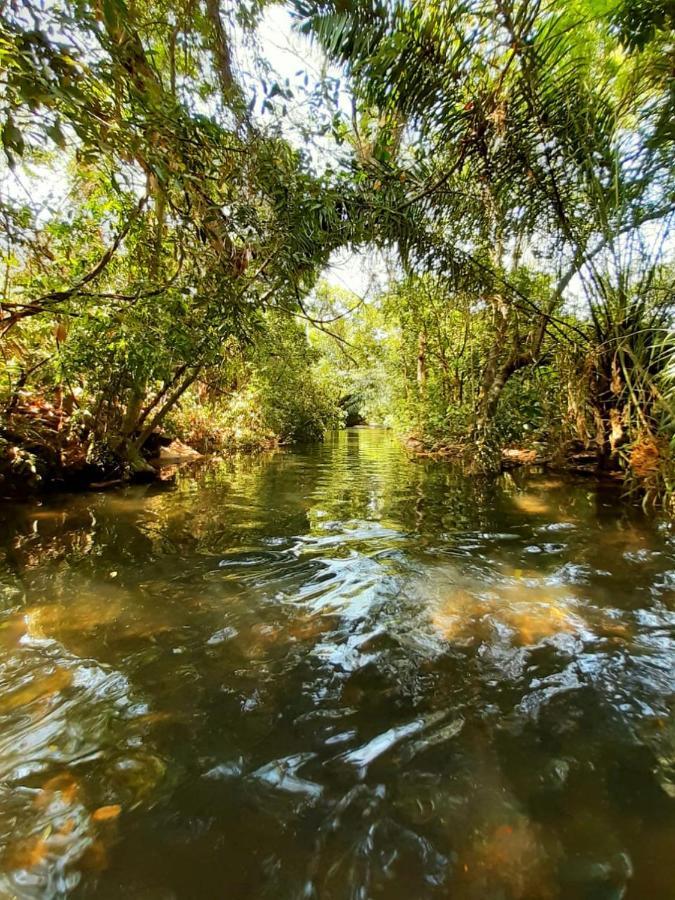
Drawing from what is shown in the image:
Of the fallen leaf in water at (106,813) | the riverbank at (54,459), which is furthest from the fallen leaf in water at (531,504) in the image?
the riverbank at (54,459)

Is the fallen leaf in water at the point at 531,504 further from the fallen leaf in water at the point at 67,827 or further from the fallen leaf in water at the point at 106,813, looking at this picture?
the fallen leaf in water at the point at 67,827

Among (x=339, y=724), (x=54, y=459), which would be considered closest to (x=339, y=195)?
(x=339, y=724)

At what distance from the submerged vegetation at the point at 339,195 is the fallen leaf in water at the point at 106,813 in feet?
8.59

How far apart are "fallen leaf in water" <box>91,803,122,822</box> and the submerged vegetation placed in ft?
8.59

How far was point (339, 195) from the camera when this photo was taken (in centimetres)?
414

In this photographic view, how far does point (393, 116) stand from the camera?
4.49 metres

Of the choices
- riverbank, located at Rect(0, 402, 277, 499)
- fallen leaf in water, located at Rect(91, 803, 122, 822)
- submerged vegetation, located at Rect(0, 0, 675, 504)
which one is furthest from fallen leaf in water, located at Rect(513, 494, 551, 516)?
riverbank, located at Rect(0, 402, 277, 499)

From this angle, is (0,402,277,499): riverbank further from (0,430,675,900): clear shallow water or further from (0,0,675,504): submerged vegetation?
(0,430,675,900): clear shallow water

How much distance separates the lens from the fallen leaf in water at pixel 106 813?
1304 mm

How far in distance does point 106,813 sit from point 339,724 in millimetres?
884

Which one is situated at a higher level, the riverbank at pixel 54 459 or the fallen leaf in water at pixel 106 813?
the riverbank at pixel 54 459

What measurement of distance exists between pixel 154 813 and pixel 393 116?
238 inches

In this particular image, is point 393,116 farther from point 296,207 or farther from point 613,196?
point 613,196

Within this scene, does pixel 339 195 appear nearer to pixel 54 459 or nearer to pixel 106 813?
pixel 106 813
